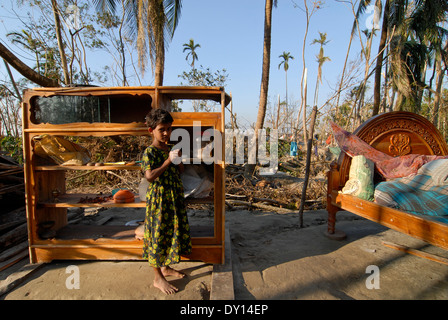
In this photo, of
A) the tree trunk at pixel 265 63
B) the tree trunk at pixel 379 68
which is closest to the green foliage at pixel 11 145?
the tree trunk at pixel 265 63

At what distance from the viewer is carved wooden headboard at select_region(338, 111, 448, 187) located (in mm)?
3480

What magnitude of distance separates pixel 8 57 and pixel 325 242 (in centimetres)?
621

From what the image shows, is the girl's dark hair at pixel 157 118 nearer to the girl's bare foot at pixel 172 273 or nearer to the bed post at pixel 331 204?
the girl's bare foot at pixel 172 273

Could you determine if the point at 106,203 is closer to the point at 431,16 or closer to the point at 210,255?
the point at 210,255

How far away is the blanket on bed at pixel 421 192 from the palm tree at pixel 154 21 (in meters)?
7.29

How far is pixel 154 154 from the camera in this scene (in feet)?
7.41

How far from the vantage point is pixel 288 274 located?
8.74 feet

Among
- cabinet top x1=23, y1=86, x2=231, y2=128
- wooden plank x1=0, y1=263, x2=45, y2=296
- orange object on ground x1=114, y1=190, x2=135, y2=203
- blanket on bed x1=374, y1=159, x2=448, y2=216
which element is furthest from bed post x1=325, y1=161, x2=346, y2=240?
wooden plank x1=0, y1=263, x2=45, y2=296

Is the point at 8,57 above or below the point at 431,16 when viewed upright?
below

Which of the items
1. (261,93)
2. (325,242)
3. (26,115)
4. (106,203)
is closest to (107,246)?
(106,203)

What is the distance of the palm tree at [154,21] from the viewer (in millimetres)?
8276

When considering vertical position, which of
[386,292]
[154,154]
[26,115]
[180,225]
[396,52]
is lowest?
[386,292]

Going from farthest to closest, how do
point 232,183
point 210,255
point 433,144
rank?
1. point 232,183
2. point 433,144
3. point 210,255

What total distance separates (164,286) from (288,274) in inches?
53.9
